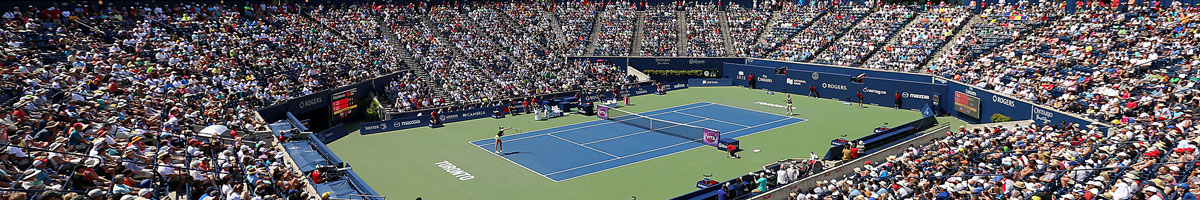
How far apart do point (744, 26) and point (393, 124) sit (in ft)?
114

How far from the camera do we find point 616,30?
67375mm

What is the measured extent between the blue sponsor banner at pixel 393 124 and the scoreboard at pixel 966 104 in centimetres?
2505

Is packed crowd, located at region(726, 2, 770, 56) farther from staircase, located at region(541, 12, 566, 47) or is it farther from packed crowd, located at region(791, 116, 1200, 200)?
packed crowd, located at region(791, 116, 1200, 200)

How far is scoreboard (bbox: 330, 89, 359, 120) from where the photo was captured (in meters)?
41.0

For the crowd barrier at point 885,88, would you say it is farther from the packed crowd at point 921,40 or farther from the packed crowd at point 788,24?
the packed crowd at point 788,24

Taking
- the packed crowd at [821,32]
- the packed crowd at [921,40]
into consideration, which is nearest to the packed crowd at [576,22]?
the packed crowd at [821,32]

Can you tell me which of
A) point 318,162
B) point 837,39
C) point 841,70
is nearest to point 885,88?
point 841,70

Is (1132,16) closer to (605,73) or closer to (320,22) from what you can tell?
(605,73)

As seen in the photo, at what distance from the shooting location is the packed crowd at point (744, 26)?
63.3 m

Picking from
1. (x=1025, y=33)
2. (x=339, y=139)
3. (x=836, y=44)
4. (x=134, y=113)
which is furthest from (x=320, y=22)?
(x=1025, y=33)

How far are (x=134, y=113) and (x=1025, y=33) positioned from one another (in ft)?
138

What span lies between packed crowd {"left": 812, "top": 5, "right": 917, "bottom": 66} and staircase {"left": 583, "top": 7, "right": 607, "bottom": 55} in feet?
53.1

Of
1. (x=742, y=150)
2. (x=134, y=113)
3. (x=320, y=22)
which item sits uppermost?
(x=320, y=22)

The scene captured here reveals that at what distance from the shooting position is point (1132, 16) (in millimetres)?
42250
